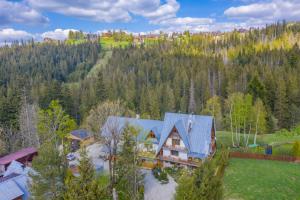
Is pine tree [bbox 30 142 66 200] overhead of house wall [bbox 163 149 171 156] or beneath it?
overhead

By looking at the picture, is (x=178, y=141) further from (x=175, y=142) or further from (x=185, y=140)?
(x=185, y=140)

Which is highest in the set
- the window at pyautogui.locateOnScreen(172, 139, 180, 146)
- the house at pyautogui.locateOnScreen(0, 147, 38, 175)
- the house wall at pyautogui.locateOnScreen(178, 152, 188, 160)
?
the window at pyautogui.locateOnScreen(172, 139, 180, 146)

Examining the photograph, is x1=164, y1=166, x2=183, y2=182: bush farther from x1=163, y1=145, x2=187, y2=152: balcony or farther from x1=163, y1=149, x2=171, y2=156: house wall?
x1=163, y1=145, x2=187, y2=152: balcony

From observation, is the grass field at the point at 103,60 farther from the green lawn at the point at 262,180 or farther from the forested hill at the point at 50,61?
the green lawn at the point at 262,180

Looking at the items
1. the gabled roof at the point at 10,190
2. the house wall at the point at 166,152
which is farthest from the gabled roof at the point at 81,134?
the gabled roof at the point at 10,190

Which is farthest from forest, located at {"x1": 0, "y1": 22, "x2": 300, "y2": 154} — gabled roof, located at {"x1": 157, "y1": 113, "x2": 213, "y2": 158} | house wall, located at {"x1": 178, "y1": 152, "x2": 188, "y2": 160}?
house wall, located at {"x1": 178, "y1": 152, "x2": 188, "y2": 160}

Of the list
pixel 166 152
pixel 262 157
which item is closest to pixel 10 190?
pixel 166 152

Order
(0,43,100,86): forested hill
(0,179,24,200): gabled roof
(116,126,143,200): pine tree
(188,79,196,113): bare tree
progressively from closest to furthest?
(0,179,24,200): gabled roof → (116,126,143,200): pine tree → (188,79,196,113): bare tree → (0,43,100,86): forested hill
